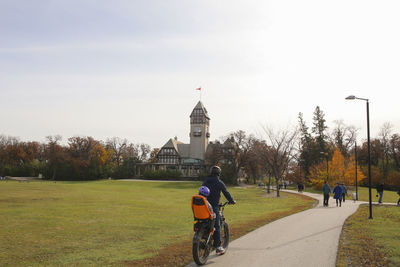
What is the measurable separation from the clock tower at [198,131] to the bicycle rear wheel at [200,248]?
84.3m

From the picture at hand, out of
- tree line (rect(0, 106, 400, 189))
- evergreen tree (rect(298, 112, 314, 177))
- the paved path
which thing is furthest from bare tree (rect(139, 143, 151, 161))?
the paved path

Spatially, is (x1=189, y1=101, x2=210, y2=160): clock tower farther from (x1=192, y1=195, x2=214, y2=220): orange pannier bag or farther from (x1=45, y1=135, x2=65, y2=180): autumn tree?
(x1=192, y1=195, x2=214, y2=220): orange pannier bag

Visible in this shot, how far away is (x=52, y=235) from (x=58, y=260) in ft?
12.5

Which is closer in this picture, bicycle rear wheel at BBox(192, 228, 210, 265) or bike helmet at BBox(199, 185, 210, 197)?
bicycle rear wheel at BBox(192, 228, 210, 265)

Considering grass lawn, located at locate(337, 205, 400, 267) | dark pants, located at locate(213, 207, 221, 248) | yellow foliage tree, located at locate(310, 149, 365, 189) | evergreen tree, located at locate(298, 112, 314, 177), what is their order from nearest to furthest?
1. grass lawn, located at locate(337, 205, 400, 267)
2. dark pants, located at locate(213, 207, 221, 248)
3. yellow foliage tree, located at locate(310, 149, 365, 189)
4. evergreen tree, located at locate(298, 112, 314, 177)

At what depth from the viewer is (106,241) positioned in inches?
386

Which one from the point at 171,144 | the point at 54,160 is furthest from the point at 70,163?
the point at 171,144

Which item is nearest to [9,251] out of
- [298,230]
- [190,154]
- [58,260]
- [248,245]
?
[58,260]

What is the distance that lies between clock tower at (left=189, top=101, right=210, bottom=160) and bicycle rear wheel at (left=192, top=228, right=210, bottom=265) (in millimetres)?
84346

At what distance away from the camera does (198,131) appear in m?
91.9

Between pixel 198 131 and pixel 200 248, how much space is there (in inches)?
3359

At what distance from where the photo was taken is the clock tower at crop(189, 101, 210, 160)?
91.8 m

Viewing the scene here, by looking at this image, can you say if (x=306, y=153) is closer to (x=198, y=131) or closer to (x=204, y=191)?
(x=198, y=131)

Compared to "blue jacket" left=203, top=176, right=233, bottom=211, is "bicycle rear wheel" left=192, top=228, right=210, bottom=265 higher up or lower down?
lower down
